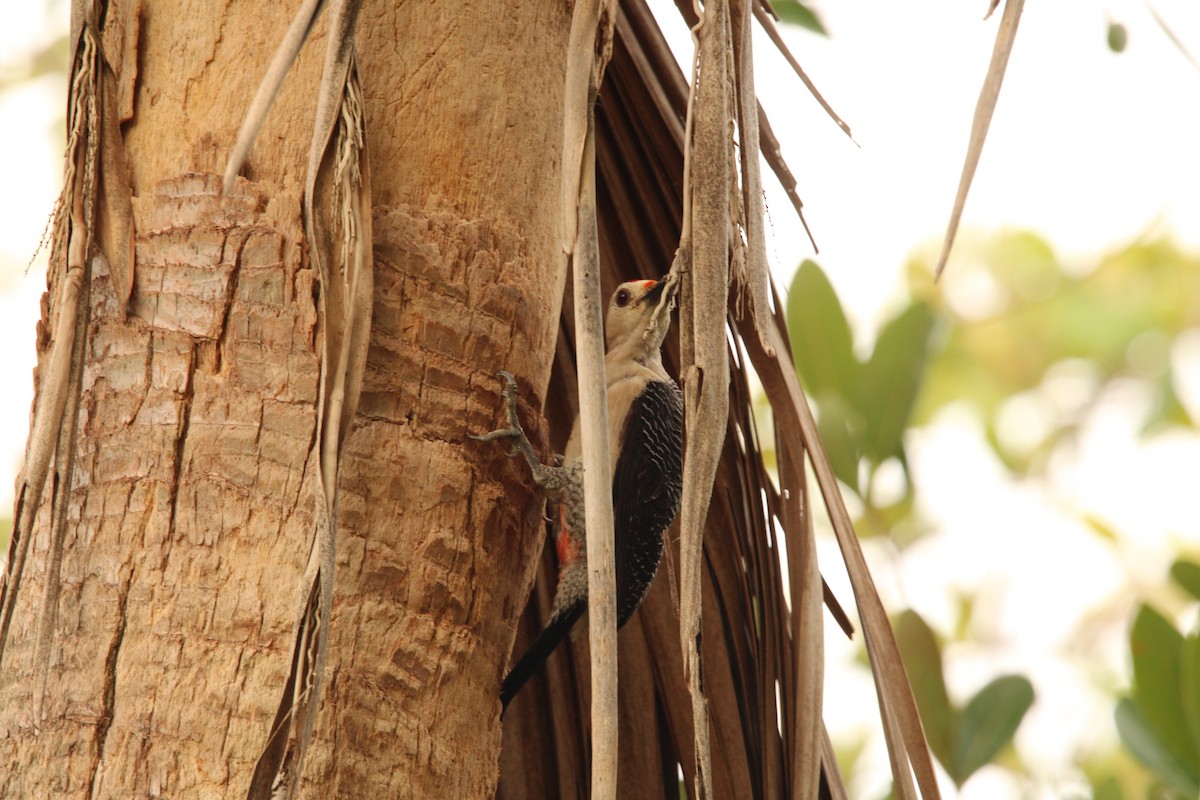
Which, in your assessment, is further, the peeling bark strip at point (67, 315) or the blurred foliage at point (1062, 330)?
the blurred foliage at point (1062, 330)

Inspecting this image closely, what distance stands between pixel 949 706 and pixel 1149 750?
0.36m

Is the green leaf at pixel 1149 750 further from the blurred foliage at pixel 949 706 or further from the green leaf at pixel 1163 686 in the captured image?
the blurred foliage at pixel 949 706

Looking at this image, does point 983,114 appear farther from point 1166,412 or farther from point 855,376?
point 1166,412

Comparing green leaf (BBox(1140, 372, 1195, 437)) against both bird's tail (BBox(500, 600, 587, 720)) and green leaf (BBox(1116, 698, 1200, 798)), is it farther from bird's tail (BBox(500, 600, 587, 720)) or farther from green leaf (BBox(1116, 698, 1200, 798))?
bird's tail (BBox(500, 600, 587, 720))

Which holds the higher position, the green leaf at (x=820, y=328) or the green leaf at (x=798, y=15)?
the green leaf at (x=798, y=15)

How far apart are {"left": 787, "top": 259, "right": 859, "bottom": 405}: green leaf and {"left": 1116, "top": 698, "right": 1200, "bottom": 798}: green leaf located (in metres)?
0.75

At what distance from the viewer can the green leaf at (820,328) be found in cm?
238

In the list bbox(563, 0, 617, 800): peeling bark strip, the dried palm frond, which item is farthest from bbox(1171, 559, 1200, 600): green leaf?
bbox(563, 0, 617, 800): peeling bark strip

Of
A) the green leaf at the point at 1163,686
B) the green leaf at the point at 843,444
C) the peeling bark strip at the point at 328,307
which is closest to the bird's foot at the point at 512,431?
the peeling bark strip at the point at 328,307

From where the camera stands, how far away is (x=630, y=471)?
3.10 meters

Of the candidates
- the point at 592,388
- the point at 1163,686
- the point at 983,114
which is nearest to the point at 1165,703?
the point at 1163,686

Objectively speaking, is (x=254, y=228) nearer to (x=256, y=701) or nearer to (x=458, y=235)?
(x=458, y=235)

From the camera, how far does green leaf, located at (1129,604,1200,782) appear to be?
2.15 metres

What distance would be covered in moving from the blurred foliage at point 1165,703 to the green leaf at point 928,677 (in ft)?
1.07
